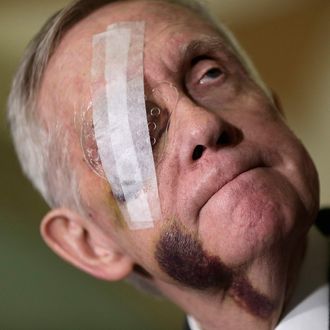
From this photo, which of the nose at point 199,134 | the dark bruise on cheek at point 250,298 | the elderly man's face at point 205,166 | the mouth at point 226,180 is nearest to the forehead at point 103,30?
the elderly man's face at point 205,166

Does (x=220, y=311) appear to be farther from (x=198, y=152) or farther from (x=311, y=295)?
(x=198, y=152)

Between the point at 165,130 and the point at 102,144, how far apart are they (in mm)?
106

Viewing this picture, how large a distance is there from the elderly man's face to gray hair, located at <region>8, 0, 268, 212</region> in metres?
0.03

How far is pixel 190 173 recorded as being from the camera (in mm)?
708

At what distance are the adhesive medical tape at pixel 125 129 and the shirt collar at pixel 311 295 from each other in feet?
0.98

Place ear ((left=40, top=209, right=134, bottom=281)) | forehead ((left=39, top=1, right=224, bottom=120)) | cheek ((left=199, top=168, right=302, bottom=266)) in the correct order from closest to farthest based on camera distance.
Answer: cheek ((left=199, top=168, right=302, bottom=266)) < forehead ((left=39, top=1, right=224, bottom=120)) < ear ((left=40, top=209, right=134, bottom=281))

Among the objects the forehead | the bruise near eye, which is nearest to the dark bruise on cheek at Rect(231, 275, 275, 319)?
the bruise near eye

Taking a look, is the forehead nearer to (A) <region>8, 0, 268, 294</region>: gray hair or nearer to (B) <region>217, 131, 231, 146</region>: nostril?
(A) <region>8, 0, 268, 294</region>: gray hair

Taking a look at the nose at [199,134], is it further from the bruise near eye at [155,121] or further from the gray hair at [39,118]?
the gray hair at [39,118]

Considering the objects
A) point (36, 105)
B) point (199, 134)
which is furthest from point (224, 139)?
point (36, 105)

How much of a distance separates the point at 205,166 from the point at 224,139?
0.06 meters

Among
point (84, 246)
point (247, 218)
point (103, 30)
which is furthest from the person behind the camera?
point (84, 246)

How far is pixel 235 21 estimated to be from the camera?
134 centimetres

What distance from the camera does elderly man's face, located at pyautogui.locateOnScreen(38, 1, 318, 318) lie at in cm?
69
